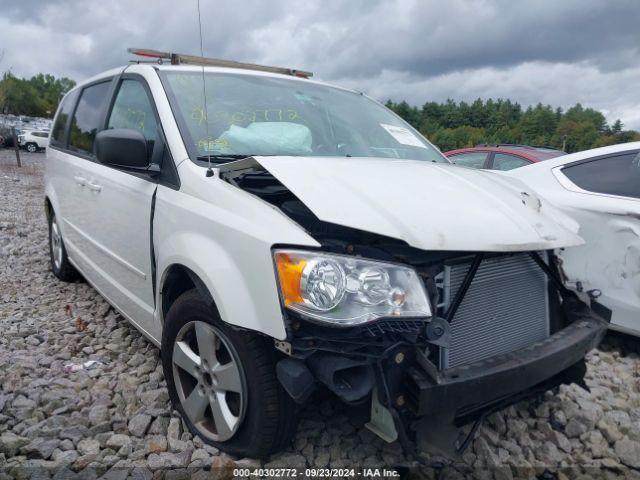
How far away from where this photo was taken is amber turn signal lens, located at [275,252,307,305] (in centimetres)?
172

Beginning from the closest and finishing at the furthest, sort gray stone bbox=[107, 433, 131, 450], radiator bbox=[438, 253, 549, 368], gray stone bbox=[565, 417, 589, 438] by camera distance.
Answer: radiator bbox=[438, 253, 549, 368]
gray stone bbox=[107, 433, 131, 450]
gray stone bbox=[565, 417, 589, 438]

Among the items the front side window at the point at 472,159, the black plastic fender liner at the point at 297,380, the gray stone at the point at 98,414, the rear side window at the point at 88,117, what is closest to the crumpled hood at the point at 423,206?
the black plastic fender liner at the point at 297,380

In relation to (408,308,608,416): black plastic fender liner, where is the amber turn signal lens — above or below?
above

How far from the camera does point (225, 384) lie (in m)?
2.08

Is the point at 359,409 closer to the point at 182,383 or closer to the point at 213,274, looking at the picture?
the point at 213,274

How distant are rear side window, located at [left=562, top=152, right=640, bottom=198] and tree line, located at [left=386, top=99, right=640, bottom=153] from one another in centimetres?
7391

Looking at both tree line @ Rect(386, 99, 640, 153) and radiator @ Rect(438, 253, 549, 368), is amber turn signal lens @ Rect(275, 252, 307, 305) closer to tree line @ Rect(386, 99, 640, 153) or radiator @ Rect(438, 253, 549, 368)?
radiator @ Rect(438, 253, 549, 368)

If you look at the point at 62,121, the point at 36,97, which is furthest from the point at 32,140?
the point at 36,97

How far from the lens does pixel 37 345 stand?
3.35 meters

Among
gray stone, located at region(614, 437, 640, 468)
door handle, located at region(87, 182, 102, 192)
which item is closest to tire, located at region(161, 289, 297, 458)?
door handle, located at region(87, 182, 102, 192)

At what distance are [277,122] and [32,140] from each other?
3139 centimetres

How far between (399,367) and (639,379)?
2406mm

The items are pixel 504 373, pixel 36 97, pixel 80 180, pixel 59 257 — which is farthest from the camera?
pixel 36 97

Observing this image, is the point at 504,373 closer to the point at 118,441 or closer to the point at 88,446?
the point at 118,441
